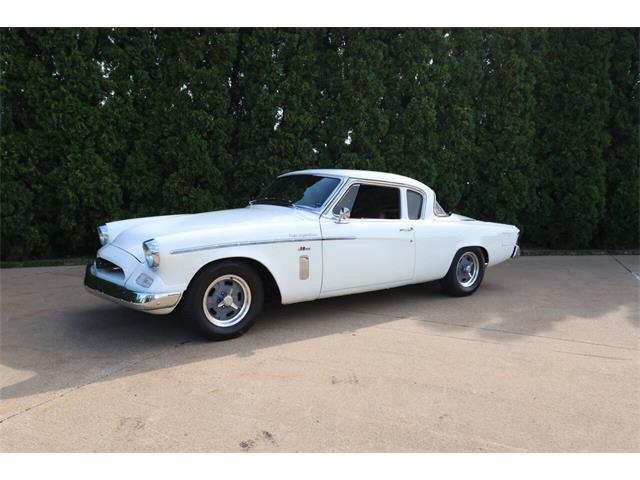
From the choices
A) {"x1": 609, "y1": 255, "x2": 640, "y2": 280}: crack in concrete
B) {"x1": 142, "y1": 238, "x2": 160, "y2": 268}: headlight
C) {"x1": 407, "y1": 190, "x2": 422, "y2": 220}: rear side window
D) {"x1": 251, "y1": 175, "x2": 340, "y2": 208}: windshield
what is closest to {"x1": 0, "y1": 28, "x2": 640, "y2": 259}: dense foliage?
{"x1": 609, "y1": 255, "x2": 640, "y2": 280}: crack in concrete

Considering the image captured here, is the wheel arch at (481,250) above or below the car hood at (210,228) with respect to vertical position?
below

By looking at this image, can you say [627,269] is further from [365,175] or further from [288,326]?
[288,326]

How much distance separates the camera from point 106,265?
4.45 metres

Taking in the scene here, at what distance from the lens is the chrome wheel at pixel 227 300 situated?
4184 millimetres

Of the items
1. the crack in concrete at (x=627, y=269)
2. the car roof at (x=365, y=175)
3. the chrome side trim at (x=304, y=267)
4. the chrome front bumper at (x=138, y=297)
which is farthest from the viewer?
the crack in concrete at (x=627, y=269)

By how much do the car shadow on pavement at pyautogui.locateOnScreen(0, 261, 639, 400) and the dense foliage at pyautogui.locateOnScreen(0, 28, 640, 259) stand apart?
10.5ft

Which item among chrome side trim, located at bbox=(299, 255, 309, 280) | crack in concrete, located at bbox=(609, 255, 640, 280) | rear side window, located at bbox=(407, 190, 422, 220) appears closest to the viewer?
chrome side trim, located at bbox=(299, 255, 309, 280)

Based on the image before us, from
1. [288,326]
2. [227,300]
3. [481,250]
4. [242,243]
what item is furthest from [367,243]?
[481,250]

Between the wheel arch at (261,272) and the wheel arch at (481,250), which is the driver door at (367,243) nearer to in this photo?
the wheel arch at (261,272)

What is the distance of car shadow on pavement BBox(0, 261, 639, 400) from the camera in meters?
3.69

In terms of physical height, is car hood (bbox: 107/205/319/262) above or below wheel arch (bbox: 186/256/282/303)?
above

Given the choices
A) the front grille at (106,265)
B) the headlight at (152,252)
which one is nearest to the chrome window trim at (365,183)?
the headlight at (152,252)

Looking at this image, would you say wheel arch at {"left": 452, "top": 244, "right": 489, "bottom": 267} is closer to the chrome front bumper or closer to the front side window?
the front side window

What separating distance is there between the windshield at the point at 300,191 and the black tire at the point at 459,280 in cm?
187
